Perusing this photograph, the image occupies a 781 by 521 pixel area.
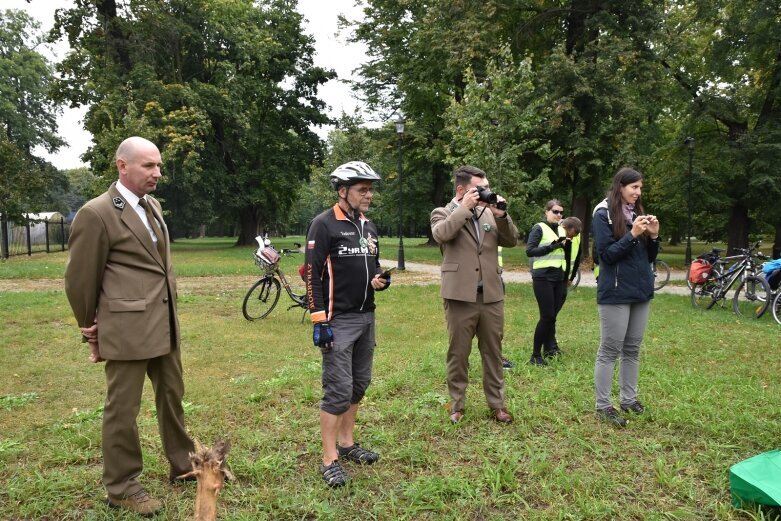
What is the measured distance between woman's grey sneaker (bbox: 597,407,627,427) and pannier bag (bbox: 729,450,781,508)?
43.9 inches

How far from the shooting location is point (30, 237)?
27188mm

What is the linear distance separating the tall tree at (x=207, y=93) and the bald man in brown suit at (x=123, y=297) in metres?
18.7

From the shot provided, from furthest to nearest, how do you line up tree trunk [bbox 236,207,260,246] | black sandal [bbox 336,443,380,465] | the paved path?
1. tree trunk [bbox 236,207,260,246]
2. the paved path
3. black sandal [bbox 336,443,380,465]

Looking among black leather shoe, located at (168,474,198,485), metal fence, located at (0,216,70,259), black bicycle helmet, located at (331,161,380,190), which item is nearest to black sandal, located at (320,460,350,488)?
black leather shoe, located at (168,474,198,485)

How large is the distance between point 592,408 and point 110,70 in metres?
26.9

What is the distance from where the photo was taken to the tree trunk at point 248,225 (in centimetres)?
3450

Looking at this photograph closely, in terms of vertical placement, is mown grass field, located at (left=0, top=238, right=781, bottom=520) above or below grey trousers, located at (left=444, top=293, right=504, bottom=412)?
below

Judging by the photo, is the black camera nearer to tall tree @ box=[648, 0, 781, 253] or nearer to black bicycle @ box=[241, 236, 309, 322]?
black bicycle @ box=[241, 236, 309, 322]

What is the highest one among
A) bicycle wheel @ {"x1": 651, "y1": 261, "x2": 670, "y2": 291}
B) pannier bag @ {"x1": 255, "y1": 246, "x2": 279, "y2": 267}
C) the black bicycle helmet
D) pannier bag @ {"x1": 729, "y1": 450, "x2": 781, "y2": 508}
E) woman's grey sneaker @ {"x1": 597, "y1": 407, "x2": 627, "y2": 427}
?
the black bicycle helmet

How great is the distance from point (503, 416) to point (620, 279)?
1423 millimetres

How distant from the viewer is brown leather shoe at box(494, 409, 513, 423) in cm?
441

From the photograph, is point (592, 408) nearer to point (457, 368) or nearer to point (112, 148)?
point (457, 368)

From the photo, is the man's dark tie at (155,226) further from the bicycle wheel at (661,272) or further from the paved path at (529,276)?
the bicycle wheel at (661,272)

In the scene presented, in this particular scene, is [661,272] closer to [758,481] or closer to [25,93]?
[758,481]
